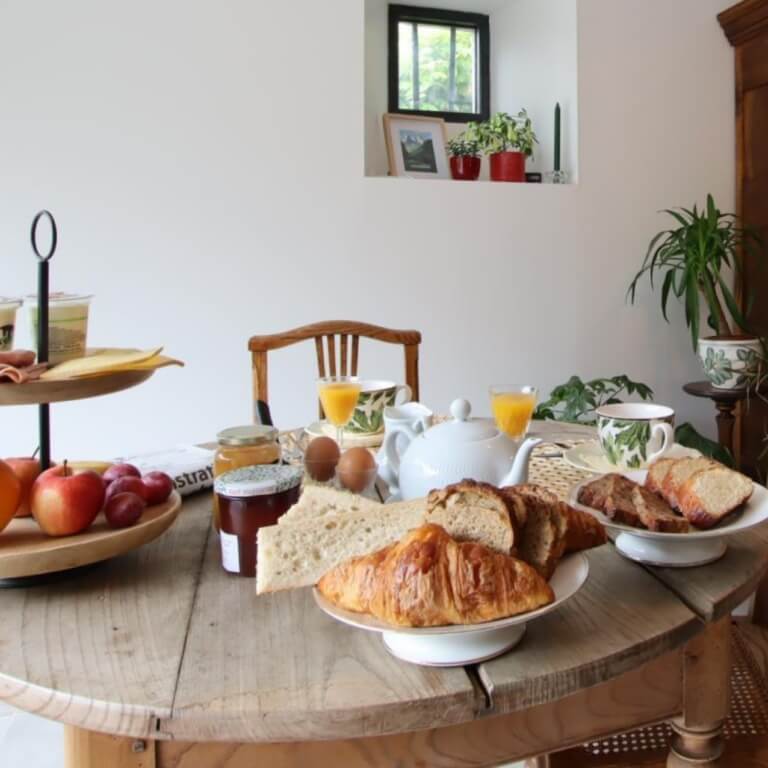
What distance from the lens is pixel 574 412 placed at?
7.82ft

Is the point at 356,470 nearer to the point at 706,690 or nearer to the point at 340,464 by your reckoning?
the point at 340,464

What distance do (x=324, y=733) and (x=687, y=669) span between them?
1.35 ft

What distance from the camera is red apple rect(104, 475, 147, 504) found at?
80cm

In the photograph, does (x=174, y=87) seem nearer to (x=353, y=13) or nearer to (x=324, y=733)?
(x=353, y=13)

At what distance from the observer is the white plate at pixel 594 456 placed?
3.62 feet

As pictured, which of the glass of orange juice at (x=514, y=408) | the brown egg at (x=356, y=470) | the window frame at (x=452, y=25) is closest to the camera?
the brown egg at (x=356, y=470)

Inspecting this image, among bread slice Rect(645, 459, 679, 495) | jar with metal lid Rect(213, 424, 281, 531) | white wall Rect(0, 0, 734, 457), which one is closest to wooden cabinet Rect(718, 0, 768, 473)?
white wall Rect(0, 0, 734, 457)

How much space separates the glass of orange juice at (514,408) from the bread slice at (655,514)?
44 centimetres

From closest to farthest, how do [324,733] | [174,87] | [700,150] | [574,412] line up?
[324,733] → [174,87] → [574,412] → [700,150]

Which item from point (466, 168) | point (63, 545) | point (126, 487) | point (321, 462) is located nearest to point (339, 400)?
point (321, 462)

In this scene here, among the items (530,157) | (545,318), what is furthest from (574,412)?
(530,157)

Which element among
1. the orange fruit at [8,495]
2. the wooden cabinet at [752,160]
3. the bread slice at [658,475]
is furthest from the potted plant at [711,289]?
the orange fruit at [8,495]

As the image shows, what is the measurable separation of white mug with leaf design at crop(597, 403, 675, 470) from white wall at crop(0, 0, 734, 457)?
4.68ft

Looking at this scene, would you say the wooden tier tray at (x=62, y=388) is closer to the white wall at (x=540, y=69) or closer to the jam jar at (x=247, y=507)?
the jam jar at (x=247, y=507)
